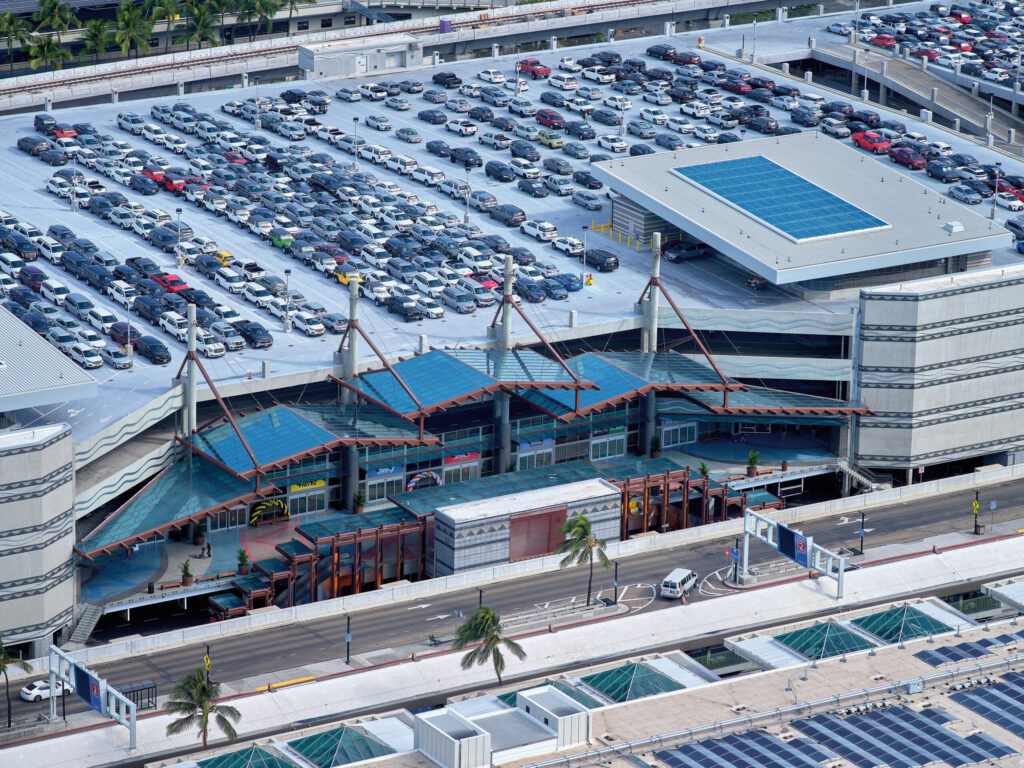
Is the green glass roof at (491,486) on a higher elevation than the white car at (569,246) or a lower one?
lower

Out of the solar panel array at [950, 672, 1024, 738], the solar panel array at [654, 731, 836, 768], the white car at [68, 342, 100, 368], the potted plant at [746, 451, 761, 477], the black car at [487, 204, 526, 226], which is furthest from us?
the black car at [487, 204, 526, 226]

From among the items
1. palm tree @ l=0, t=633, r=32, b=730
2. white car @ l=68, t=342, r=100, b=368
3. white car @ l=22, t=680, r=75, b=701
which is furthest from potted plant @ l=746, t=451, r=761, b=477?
palm tree @ l=0, t=633, r=32, b=730

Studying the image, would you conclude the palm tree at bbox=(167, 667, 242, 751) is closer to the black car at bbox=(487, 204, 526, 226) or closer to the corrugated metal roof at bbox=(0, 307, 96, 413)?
the corrugated metal roof at bbox=(0, 307, 96, 413)

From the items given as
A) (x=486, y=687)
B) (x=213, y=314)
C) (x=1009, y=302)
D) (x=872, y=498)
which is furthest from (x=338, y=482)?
(x=1009, y=302)

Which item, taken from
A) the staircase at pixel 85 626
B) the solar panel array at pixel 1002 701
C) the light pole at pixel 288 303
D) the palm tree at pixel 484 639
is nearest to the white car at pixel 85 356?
the light pole at pixel 288 303

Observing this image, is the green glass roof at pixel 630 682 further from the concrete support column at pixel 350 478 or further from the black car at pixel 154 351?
the black car at pixel 154 351

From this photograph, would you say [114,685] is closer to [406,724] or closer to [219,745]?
[219,745]
